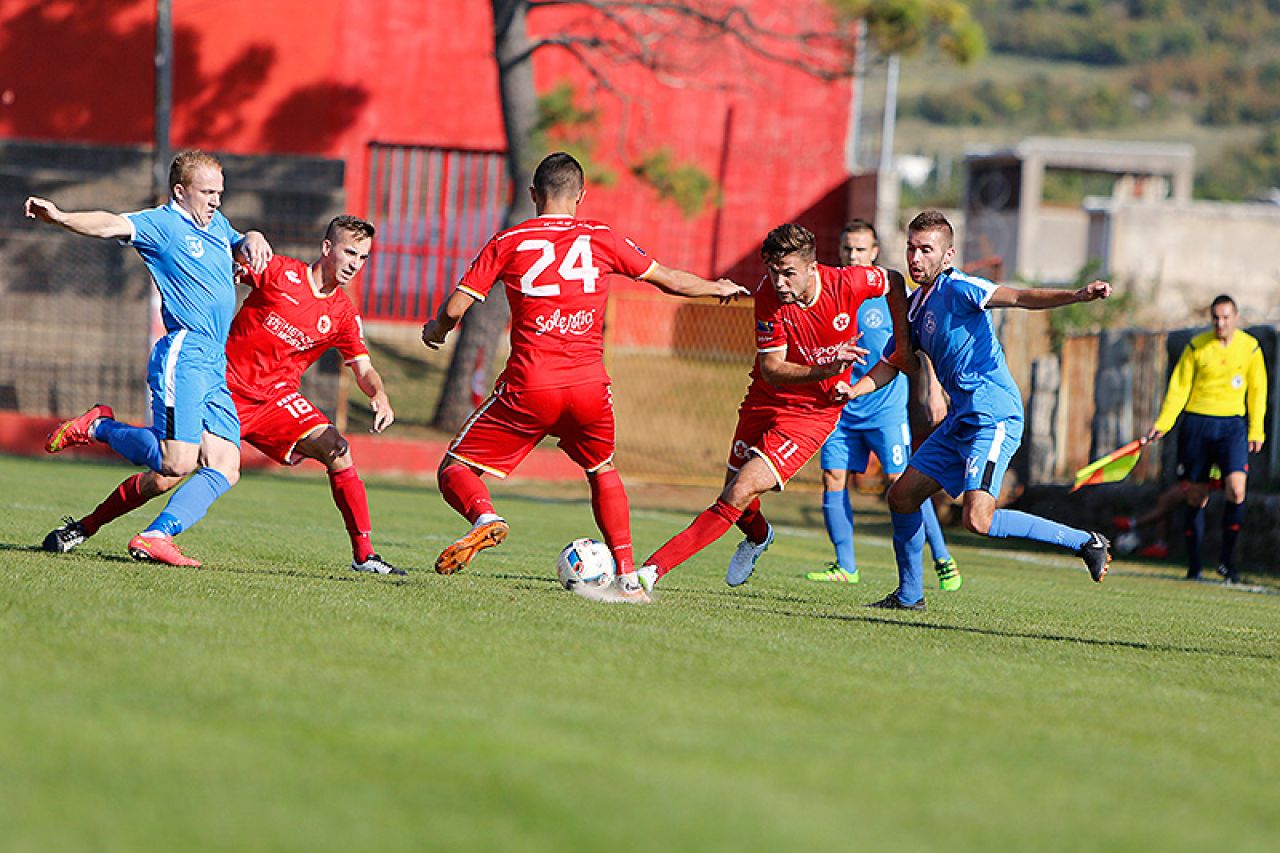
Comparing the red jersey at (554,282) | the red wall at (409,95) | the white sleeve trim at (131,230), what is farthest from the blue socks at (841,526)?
the red wall at (409,95)

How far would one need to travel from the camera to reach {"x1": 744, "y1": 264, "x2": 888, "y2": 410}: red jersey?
26.4 ft

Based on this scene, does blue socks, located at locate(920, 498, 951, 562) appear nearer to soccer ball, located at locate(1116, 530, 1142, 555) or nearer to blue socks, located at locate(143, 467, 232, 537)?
blue socks, located at locate(143, 467, 232, 537)

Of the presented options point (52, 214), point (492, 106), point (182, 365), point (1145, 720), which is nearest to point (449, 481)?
point (182, 365)

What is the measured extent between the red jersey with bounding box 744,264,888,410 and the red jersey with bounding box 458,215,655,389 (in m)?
0.83

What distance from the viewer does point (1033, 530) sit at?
8414 mm

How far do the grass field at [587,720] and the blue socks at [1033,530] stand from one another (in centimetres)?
39

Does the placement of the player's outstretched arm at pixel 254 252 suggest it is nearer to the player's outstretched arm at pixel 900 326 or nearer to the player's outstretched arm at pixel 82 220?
the player's outstretched arm at pixel 82 220

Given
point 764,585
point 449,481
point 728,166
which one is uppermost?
point 728,166

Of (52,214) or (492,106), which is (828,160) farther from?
(52,214)

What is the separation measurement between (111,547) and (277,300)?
1586mm

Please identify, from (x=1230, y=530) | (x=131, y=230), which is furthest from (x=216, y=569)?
(x=1230, y=530)

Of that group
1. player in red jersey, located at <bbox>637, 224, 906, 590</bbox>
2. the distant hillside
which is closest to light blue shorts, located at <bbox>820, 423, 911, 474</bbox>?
player in red jersey, located at <bbox>637, 224, 906, 590</bbox>

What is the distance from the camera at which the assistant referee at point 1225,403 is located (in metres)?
12.8

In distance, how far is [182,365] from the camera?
7777 mm
